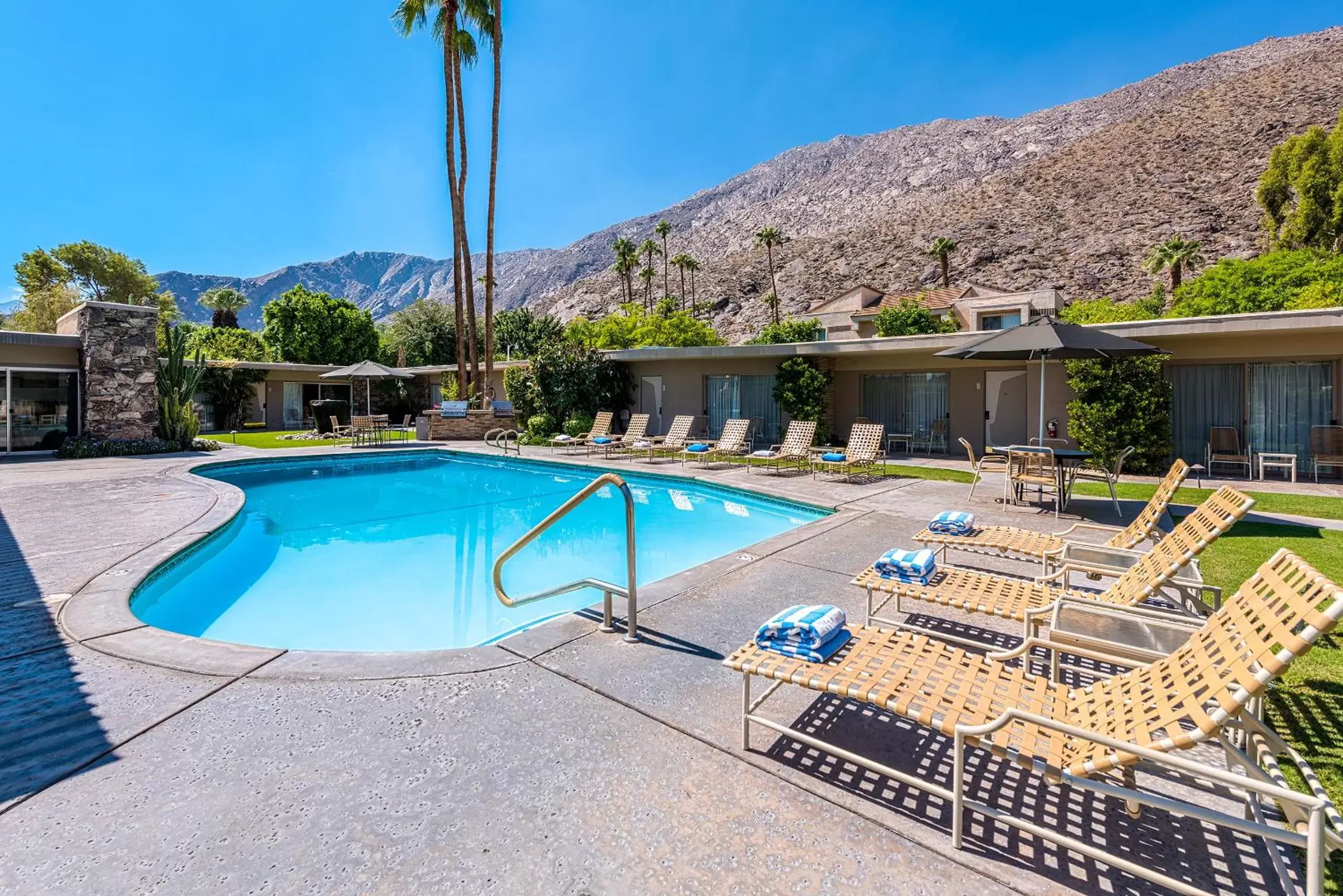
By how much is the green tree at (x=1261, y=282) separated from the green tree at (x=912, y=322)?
12.2 m

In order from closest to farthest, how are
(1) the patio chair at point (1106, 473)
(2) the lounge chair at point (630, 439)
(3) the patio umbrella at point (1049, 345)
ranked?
(3) the patio umbrella at point (1049, 345) → (1) the patio chair at point (1106, 473) → (2) the lounge chair at point (630, 439)

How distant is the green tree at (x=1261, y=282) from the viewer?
28172mm

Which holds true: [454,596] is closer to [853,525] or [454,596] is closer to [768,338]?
[853,525]

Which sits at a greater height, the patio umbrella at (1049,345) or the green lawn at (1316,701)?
the patio umbrella at (1049,345)

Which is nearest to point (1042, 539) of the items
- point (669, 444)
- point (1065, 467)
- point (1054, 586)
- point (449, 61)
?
point (1054, 586)

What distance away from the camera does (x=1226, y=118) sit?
59031mm

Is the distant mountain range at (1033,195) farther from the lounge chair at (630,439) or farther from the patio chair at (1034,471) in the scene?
the patio chair at (1034,471)

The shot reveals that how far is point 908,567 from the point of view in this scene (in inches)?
157

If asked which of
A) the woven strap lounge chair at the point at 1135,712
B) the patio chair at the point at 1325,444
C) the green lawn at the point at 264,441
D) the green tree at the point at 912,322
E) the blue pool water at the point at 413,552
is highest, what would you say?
the green tree at the point at 912,322

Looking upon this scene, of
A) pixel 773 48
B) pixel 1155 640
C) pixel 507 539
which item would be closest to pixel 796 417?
pixel 507 539

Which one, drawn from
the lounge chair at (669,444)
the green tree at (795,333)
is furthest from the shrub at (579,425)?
the green tree at (795,333)

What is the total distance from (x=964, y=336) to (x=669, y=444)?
7213 millimetres

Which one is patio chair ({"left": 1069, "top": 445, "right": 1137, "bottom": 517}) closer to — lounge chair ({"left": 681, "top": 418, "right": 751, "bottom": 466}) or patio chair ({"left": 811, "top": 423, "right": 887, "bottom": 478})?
patio chair ({"left": 811, "top": 423, "right": 887, "bottom": 478})

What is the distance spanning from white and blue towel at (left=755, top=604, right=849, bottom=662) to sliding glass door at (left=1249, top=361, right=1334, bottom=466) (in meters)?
13.5
